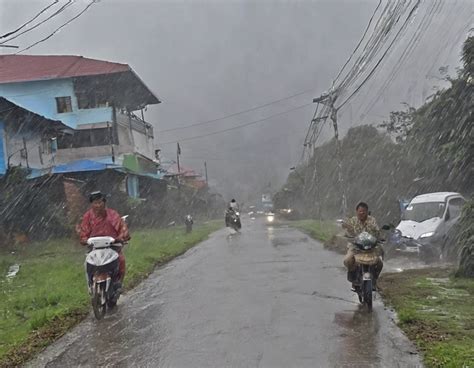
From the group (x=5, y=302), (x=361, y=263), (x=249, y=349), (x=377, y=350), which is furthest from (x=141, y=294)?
(x=377, y=350)

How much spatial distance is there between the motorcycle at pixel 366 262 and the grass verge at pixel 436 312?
0.45m

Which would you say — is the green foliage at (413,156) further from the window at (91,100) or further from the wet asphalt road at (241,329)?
the window at (91,100)

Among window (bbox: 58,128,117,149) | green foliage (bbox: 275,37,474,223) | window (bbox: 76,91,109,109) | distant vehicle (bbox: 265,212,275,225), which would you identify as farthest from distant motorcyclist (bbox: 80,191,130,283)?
distant vehicle (bbox: 265,212,275,225)

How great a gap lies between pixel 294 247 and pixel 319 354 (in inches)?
573

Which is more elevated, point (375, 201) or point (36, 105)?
point (36, 105)

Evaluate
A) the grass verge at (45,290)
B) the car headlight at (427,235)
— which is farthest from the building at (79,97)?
the car headlight at (427,235)

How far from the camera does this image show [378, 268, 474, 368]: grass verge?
562 cm

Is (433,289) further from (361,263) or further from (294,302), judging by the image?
(294,302)

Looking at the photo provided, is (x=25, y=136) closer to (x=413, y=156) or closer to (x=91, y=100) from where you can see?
(x=91, y=100)

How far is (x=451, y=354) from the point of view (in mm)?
5504

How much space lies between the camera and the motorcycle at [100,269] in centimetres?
845

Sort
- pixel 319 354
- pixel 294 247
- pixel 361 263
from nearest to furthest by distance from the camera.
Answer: pixel 319 354
pixel 361 263
pixel 294 247

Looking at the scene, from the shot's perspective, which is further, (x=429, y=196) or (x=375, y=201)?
(x=375, y=201)

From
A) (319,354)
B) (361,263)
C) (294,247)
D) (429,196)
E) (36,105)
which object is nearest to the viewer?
(319,354)
